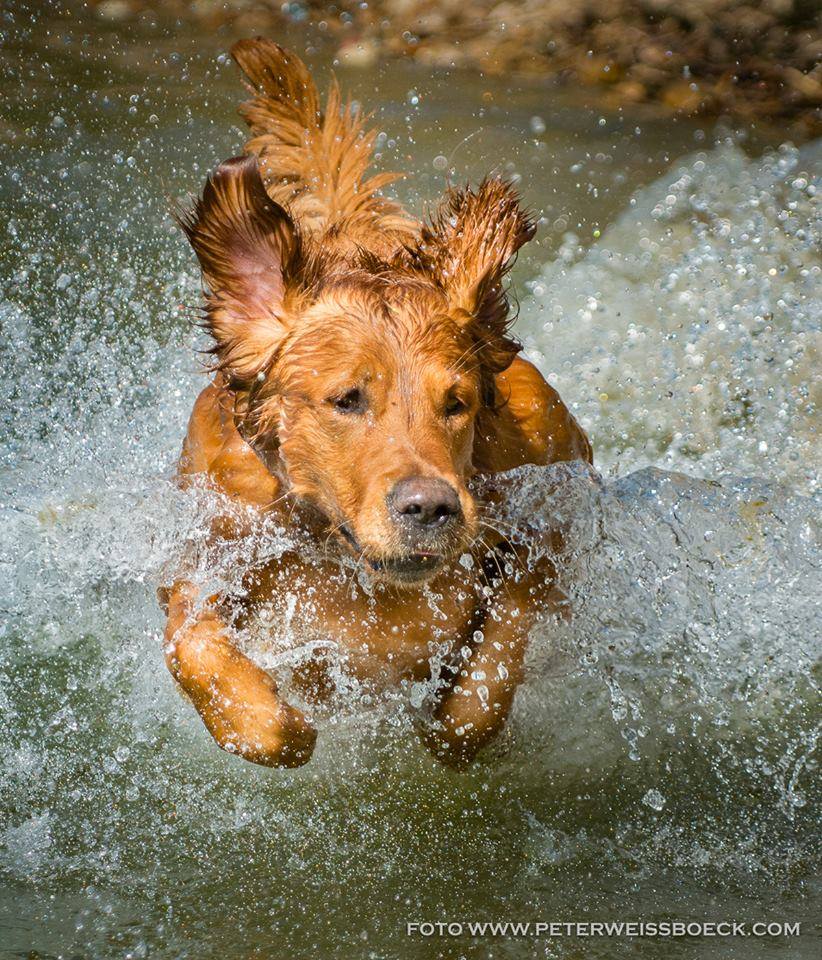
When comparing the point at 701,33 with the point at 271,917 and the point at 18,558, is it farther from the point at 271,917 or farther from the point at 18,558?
the point at 271,917

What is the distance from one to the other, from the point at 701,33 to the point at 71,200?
18.8ft

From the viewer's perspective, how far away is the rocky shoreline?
9.49m

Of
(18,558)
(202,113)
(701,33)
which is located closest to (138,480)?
(18,558)

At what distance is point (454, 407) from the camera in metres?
3.59

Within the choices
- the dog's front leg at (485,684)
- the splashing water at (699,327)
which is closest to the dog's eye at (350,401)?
the dog's front leg at (485,684)

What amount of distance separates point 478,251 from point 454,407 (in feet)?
1.75

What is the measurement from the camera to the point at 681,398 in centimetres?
657

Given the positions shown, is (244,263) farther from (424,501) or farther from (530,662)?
(530,662)

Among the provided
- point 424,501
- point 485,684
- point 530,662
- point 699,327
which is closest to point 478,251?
point 424,501

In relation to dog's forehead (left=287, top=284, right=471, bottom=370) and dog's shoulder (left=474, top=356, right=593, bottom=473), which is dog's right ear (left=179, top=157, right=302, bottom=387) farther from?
dog's shoulder (left=474, top=356, right=593, bottom=473)

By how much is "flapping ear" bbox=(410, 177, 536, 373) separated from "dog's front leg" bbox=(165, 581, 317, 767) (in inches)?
47.0

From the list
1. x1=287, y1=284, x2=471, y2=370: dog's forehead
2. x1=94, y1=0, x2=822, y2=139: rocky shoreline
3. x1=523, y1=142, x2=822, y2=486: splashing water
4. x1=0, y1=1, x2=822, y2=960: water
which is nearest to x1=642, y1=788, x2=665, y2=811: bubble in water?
x1=0, y1=1, x2=822, y2=960: water

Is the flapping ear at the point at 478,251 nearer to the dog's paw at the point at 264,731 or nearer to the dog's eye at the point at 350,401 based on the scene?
the dog's eye at the point at 350,401

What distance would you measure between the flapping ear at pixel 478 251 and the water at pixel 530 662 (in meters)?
0.59
